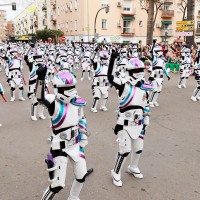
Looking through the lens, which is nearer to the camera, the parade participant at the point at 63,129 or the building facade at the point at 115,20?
the parade participant at the point at 63,129

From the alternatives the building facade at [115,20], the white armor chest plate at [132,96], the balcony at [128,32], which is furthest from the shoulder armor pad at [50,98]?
the balcony at [128,32]

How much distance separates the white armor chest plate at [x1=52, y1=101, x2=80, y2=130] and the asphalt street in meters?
1.38

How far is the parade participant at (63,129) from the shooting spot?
11.9 feet

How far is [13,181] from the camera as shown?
486 centimetres

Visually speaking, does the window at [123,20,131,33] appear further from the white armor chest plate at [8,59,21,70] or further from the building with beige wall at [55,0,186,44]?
the white armor chest plate at [8,59,21,70]

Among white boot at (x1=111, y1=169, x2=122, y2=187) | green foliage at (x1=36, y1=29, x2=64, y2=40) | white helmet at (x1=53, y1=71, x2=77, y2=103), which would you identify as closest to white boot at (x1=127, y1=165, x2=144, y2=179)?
white boot at (x1=111, y1=169, x2=122, y2=187)

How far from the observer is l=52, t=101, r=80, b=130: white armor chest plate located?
3.64m

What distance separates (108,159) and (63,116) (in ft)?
7.86

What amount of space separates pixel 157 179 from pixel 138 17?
4265 cm

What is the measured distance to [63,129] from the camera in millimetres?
3717

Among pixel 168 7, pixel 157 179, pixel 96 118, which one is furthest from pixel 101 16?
pixel 157 179

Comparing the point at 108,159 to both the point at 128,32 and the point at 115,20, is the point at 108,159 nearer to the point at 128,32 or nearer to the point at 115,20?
the point at 115,20

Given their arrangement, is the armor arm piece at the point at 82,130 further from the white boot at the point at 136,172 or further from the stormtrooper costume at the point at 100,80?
the stormtrooper costume at the point at 100,80

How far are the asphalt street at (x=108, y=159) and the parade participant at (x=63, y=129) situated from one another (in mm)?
847
